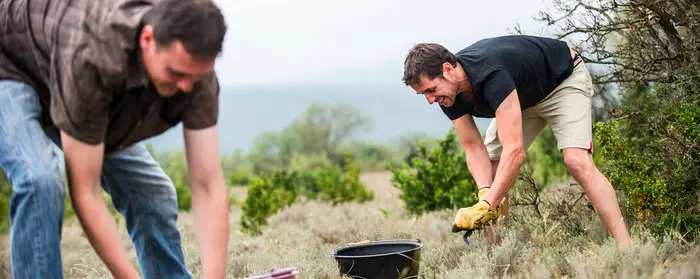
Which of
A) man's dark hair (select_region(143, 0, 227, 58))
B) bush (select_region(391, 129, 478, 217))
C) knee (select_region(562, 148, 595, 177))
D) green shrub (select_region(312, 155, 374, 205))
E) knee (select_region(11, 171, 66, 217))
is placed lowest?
green shrub (select_region(312, 155, 374, 205))

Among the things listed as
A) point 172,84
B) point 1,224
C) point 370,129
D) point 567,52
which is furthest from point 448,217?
point 370,129

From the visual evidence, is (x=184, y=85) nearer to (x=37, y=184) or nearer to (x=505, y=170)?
(x=37, y=184)

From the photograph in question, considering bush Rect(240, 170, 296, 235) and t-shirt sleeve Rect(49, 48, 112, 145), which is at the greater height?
t-shirt sleeve Rect(49, 48, 112, 145)

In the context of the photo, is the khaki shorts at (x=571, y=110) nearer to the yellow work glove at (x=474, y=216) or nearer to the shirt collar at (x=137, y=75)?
the yellow work glove at (x=474, y=216)

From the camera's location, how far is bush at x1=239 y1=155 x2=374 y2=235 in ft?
24.9

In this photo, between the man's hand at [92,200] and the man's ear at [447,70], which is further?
the man's ear at [447,70]

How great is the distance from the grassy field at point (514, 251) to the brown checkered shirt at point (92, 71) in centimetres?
154

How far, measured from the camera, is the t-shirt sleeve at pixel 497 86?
11.1ft

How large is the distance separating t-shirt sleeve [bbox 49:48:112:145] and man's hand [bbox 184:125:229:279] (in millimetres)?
→ 369

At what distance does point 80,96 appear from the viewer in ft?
6.95

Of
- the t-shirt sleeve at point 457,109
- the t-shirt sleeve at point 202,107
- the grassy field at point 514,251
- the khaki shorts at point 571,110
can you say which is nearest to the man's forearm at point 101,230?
the t-shirt sleeve at point 202,107

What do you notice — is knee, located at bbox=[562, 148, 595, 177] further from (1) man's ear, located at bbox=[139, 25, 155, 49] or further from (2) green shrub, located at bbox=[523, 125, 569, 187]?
(2) green shrub, located at bbox=[523, 125, 569, 187]

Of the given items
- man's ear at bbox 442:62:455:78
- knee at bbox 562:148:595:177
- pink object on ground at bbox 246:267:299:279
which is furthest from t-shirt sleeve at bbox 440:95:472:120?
pink object on ground at bbox 246:267:299:279

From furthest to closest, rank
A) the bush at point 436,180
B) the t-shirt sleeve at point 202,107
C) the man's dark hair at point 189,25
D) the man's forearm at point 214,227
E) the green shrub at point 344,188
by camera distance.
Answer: the green shrub at point 344,188 → the bush at point 436,180 → the man's forearm at point 214,227 → the t-shirt sleeve at point 202,107 → the man's dark hair at point 189,25
